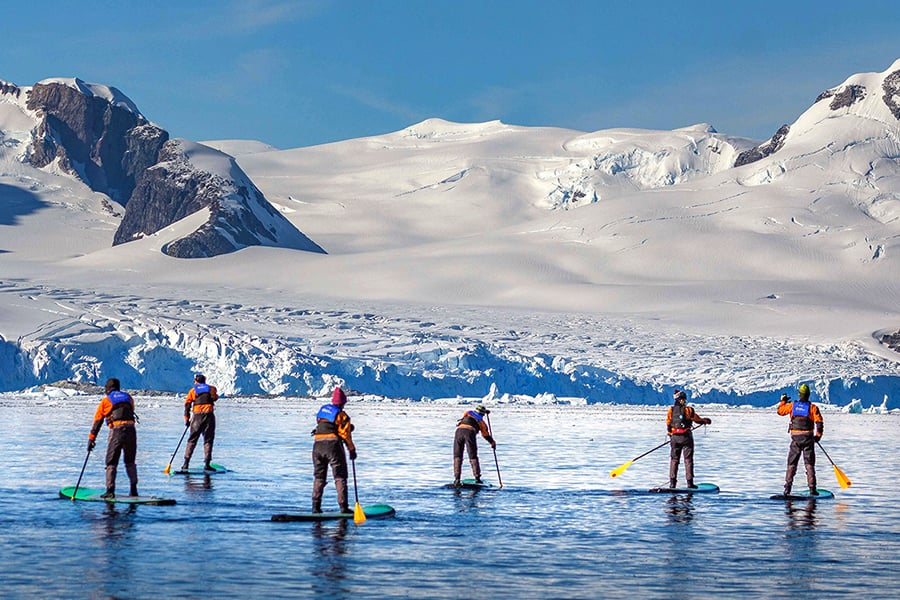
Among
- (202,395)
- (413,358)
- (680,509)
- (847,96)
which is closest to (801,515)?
(680,509)

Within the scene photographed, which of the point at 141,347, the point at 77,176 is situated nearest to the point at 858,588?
the point at 141,347

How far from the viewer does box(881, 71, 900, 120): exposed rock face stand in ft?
585

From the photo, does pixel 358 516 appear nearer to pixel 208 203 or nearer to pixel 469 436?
pixel 469 436

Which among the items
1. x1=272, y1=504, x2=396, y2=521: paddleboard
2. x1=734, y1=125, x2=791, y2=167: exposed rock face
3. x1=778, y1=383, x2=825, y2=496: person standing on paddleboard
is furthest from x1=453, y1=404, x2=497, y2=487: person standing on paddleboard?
x1=734, y1=125, x2=791, y2=167: exposed rock face

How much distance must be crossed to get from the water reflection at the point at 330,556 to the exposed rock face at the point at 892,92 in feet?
576

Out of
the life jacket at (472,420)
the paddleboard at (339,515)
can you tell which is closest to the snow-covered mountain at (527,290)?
the life jacket at (472,420)

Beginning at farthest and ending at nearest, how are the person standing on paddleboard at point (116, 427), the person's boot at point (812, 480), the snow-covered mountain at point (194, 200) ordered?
the snow-covered mountain at point (194, 200) → the person's boot at point (812, 480) → the person standing on paddleboard at point (116, 427)

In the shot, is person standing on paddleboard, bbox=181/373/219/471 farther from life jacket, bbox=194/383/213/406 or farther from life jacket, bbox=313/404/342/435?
life jacket, bbox=313/404/342/435

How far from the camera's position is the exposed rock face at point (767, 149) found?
190863 millimetres

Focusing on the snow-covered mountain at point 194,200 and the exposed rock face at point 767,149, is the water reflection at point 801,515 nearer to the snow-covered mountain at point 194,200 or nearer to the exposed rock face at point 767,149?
the snow-covered mountain at point 194,200

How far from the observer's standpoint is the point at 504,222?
190 m

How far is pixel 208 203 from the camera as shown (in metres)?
150

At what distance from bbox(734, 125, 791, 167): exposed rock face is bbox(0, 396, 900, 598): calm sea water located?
552 feet

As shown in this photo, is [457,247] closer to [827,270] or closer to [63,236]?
[827,270]
